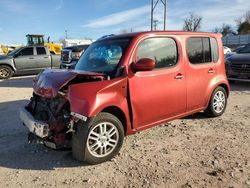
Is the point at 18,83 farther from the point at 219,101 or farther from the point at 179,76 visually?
the point at 179,76

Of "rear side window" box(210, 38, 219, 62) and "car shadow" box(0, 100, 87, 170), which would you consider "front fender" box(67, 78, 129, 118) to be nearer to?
"car shadow" box(0, 100, 87, 170)

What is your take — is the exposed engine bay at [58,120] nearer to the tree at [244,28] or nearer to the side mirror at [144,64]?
the side mirror at [144,64]

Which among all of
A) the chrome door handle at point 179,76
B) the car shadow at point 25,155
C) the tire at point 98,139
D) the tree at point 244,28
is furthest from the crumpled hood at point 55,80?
the tree at point 244,28

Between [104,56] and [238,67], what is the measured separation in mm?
7720

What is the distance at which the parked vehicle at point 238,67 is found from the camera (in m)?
11.3

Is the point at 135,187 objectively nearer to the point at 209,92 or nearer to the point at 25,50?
the point at 209,92

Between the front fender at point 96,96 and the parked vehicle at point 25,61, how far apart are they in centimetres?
1312

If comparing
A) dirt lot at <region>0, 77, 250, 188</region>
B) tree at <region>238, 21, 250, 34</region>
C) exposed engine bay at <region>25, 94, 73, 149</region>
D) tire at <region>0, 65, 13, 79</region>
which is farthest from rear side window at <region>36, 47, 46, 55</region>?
tree at <region>238, 21, 250, 34</region>

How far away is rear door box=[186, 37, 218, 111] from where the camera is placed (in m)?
5.97

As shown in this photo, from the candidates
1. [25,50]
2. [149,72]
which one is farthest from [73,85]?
[25,50]

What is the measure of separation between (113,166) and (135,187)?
27.9 inches

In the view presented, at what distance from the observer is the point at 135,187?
3.88 m

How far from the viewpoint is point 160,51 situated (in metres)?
5.44

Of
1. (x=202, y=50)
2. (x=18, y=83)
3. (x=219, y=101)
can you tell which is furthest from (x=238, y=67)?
(x=18, y=83)
